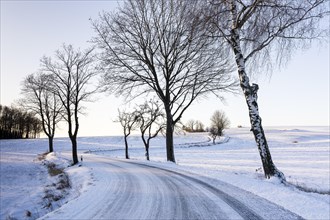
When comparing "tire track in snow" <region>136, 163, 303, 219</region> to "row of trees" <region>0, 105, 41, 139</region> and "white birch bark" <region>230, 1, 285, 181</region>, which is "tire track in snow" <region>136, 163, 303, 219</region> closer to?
"white birch bark" <region>230, 1, 285, 181</region>

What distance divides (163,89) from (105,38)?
5712 millimetres

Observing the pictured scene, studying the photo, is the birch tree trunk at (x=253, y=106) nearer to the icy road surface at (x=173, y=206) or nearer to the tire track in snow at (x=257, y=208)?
the icy road surface at (x=173, y=206)

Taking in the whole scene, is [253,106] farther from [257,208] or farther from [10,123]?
[10,123]

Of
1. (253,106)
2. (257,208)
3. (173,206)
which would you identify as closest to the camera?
(257,208)

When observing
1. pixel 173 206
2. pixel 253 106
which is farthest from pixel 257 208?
pixel 253 106

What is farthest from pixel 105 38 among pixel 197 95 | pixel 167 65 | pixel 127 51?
pixel 197 95

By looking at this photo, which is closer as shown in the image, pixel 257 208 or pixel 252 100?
pixel 257 208

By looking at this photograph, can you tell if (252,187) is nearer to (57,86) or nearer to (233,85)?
(233,85)

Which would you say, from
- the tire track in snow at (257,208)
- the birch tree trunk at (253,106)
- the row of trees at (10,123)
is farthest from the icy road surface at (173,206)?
the row of trees at (10,123)

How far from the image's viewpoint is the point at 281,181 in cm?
994

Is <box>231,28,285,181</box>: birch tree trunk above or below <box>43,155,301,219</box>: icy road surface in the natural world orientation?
above

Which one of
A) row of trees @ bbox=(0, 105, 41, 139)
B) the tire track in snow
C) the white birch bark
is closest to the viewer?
the tire track in snow

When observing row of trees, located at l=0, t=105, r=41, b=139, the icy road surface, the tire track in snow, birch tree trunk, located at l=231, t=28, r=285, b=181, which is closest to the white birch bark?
birch tree trunk, located at l=231, t=28, r=285, b=181

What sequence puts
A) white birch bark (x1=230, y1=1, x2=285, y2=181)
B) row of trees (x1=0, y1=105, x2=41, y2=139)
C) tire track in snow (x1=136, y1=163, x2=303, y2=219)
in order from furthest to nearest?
row of trees (x1=0, y1=105, x2=41, y2=139) < white birch bark (x1=230, y1=1, x2=285, y2=181) < tire track in snow (x1=136, y1=163, x2=303, y2=219)
